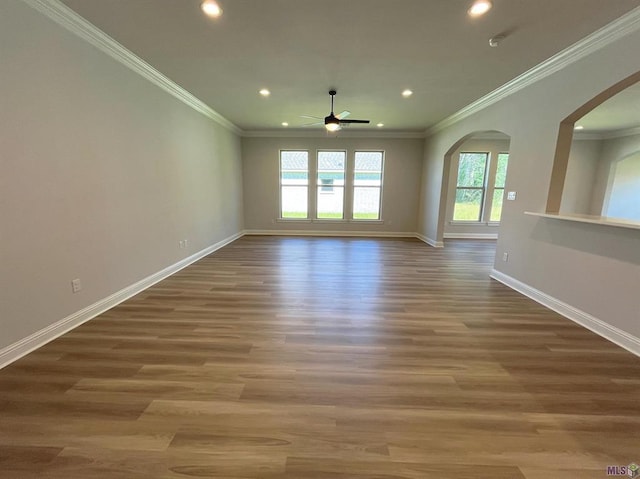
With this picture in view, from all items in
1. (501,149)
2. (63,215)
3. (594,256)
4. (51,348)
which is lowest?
(51,348)

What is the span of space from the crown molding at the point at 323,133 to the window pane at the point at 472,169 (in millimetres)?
1379

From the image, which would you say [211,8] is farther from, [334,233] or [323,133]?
[334,233]

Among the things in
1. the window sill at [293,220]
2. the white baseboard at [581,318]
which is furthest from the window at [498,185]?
the window sill at [293,220]

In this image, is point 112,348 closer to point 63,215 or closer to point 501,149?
point 63,215

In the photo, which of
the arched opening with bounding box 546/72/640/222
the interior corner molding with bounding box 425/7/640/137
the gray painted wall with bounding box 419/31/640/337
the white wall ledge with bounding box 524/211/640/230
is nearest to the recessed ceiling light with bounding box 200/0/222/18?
the interior corner molding with bounding box 425/7/640/137

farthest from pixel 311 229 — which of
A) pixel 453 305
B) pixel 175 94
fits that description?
pixel 453 305

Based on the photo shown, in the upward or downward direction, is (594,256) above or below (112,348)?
above

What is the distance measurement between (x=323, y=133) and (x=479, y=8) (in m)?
5.43

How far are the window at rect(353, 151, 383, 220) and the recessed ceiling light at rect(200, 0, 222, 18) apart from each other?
18.6 ft

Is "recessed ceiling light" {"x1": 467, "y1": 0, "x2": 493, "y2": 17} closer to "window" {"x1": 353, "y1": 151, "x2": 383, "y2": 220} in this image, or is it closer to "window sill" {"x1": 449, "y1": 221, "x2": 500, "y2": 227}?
"window" {"x1": 353, "y1": 151, "x2": 383, "y2": 220}

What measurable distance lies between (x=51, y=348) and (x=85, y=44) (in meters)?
2.84

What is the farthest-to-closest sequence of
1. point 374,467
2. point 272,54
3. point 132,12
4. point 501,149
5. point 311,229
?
point 311,229 < point 501,149 < point 272,54 < point 132,12 < point 374,467

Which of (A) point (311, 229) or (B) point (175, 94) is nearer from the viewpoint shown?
(B) point (175, 94)

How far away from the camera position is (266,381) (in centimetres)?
188
